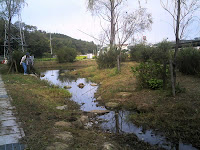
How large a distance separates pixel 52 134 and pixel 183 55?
9024 mm

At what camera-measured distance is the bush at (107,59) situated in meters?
17.3

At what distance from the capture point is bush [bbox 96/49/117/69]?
17266 mm

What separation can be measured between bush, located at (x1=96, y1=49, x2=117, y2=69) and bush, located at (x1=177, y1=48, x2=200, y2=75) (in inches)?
285

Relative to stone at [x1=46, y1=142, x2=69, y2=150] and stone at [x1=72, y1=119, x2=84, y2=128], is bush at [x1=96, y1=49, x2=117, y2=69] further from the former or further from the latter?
stone at [x1=46, y1=142, x2=69, y2=150]

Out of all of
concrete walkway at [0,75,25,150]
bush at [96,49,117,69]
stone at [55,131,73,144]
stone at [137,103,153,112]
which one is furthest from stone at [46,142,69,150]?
bush at [96,49,117,69]

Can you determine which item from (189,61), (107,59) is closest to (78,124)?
(189,61)

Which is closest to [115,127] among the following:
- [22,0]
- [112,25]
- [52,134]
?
[52,134]

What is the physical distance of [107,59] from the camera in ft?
Result: 58.0

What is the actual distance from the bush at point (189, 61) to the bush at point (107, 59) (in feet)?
23.8

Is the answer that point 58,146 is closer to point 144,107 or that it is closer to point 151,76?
point 144,107

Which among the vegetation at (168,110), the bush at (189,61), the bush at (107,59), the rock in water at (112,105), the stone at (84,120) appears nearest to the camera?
the vegetation at (168,110)

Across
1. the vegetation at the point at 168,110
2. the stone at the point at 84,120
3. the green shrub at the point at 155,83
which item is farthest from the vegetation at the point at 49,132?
the green shrub at the point at 155,83

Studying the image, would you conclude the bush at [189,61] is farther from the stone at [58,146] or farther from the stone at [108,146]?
the stone at [58,146]

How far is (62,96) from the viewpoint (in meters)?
8.84
